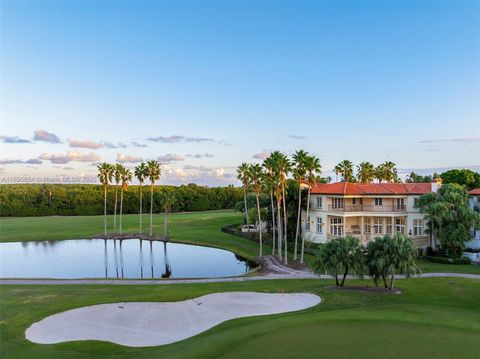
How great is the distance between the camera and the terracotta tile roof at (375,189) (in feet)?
168

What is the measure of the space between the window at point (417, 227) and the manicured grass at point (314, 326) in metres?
19.2

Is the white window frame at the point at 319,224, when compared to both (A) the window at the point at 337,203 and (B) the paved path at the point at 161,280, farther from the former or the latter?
(B) the paved path at the point at 161,280

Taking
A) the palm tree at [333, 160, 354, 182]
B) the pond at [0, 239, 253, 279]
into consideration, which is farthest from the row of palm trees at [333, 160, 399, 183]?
the pond at [0, 239, 253, 279]

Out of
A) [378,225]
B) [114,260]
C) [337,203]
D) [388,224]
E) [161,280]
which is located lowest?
[114,260]

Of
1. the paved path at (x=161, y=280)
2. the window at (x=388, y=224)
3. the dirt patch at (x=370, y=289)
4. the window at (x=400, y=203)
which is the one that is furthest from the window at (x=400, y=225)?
the dirt patch at (x=370, y=289)

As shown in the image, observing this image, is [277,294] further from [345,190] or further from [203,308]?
[345,190]

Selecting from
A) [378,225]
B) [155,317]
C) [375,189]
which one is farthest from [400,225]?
[155,317]

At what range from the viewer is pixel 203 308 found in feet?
81.3

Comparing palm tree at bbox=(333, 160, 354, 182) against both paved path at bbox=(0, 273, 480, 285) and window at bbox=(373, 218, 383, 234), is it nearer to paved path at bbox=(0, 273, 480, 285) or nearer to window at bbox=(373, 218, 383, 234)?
window at bbox=(373, 218, 383, 234)

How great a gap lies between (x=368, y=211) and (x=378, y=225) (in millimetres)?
3205

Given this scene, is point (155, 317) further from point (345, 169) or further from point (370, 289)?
point (345, 169)

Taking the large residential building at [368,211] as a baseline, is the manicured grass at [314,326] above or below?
below

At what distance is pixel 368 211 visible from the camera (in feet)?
169

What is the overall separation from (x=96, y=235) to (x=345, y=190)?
4346cm
